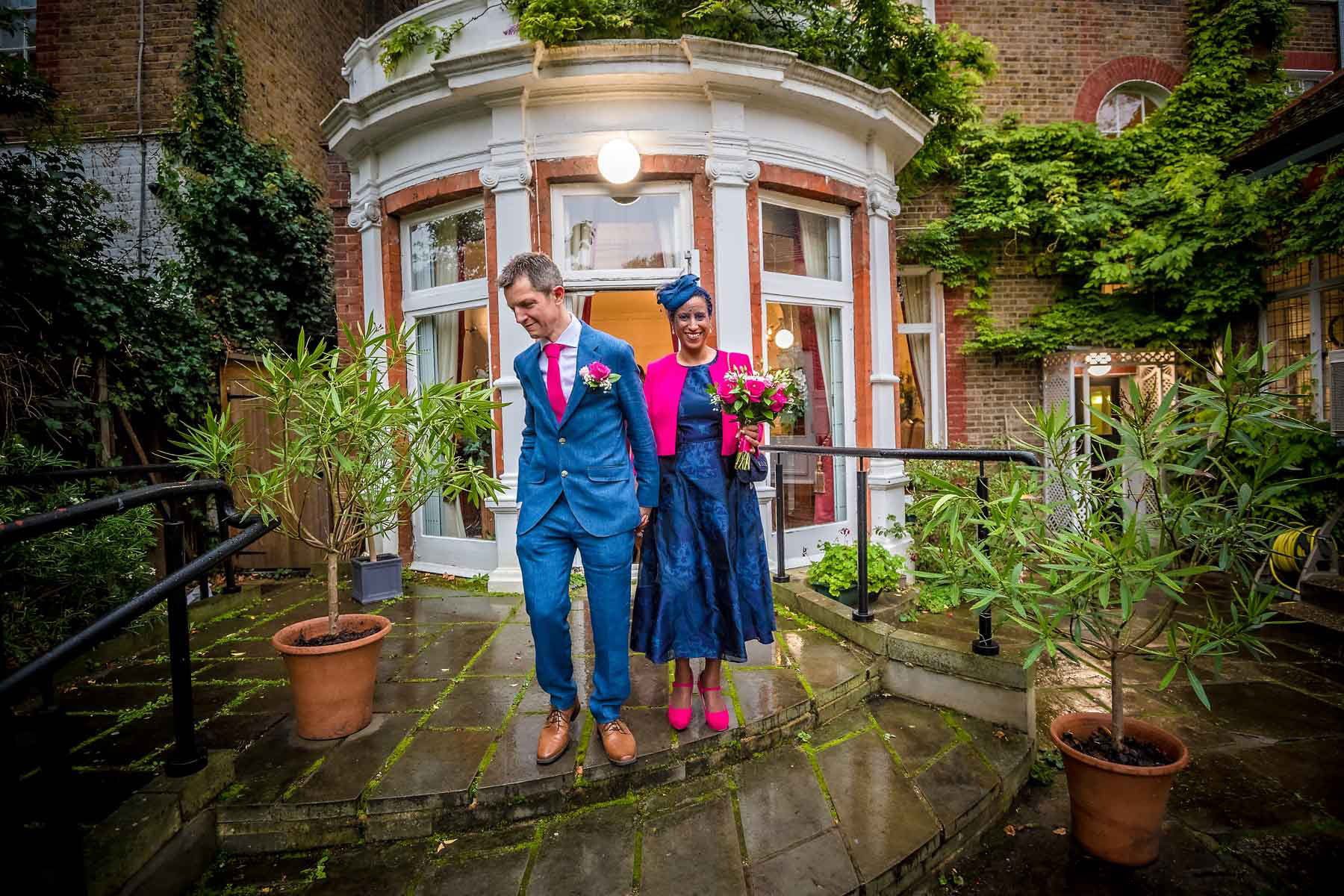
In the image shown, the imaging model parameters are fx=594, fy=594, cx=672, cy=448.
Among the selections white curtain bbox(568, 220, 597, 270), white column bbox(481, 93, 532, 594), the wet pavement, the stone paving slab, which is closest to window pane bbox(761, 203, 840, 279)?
white curtain bbox(568, 220, 597, 270)

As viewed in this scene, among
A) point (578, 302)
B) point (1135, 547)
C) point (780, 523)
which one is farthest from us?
point (578, 302)

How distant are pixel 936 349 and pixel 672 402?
666cm

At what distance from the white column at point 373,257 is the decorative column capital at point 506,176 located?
135 centimetres

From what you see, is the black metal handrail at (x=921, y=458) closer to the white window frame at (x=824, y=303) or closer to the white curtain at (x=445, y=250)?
the white window frame at (x=824, y=303)

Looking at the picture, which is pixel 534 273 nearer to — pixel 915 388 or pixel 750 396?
pixel 750 396

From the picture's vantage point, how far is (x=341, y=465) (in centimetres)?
245

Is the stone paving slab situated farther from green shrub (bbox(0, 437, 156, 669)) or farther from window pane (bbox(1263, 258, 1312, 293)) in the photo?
window pane (bbox(1263, 258, 1312, 293))

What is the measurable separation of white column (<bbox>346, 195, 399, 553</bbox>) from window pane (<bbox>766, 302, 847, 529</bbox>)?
11.6 ft

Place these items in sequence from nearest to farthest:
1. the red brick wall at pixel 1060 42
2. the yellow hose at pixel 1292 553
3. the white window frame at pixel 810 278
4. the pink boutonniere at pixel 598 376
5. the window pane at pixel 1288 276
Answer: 1. the pink boutonniere at pixel 598 376
2. the white window frame at pixel 810 278
3. the yellow hose at pixel 1292 553
4. the window pane at pixel 1288 276
5. the red brick wall at pixel 1060 42

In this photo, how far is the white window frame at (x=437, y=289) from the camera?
5.05 m

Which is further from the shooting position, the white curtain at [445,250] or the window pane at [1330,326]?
the window pane at [1330,326]

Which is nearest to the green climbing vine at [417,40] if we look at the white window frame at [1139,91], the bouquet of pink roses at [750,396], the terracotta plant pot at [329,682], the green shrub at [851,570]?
the bouquet of pink roses at [750,396]

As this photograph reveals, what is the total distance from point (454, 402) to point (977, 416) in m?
7.09

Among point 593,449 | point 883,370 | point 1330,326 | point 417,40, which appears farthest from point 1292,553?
point 417,40
